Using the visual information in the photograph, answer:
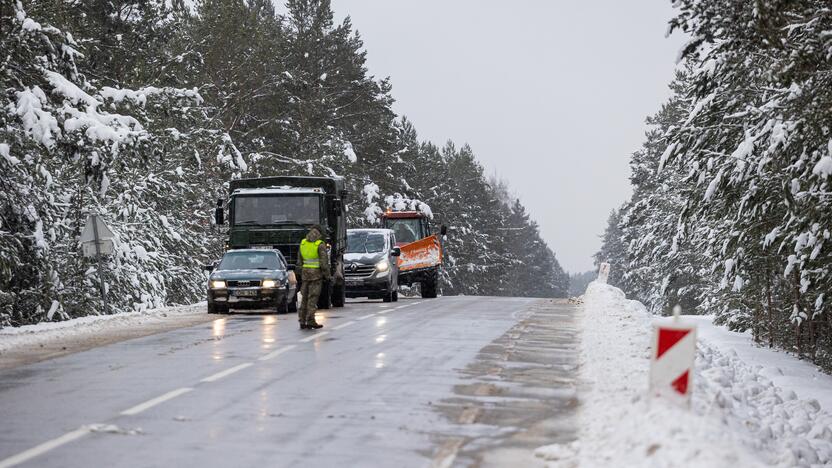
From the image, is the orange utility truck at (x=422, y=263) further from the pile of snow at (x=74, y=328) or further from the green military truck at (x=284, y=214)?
the pile of snow at (x=74, y=328)

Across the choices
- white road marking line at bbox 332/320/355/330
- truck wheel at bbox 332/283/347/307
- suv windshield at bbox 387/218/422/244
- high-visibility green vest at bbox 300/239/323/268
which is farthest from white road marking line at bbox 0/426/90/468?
suv windshield at bbox 387/218/422/244

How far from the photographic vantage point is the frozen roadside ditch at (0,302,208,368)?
15.9 m

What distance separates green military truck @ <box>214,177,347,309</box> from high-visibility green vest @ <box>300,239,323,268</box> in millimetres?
6690

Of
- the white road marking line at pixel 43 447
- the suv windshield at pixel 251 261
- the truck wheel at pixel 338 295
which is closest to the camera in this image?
the white road marking line at pixel 43 447

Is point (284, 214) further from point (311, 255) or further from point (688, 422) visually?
point (688, 422)

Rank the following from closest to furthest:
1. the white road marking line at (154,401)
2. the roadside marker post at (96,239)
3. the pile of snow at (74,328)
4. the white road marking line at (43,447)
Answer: the white road marking line at (43,447)
the white road marking line at (154,401)
the pile of snow at (74,328)
the roadside marker post at (96,239)

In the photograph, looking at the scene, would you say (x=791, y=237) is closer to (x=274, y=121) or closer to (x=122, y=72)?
(x=122, y=72)

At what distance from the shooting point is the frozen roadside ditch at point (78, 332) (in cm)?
1594

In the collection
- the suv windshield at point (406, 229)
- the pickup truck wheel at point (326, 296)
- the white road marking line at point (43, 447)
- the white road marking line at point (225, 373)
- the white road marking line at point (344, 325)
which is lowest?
the white road marking line at point (43, 447)

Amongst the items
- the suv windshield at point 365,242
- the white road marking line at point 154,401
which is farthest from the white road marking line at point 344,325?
the suv windshield at point 365,242

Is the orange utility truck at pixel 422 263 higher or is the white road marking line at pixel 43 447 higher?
the orange utility truck at pixel 422 263

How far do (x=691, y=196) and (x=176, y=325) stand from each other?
1044 cm

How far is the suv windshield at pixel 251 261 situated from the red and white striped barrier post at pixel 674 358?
730 inches

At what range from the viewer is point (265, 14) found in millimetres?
79312
